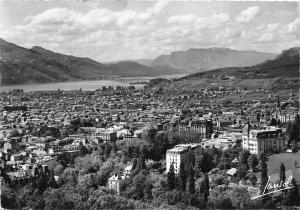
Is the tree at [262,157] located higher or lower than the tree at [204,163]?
higher

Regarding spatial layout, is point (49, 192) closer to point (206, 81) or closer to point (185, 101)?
point (185, 101)

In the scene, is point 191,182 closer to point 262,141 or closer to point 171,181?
point 171,181

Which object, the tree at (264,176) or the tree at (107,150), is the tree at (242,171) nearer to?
the tree at (264,176)

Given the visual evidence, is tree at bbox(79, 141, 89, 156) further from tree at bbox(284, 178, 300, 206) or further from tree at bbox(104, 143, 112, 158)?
tree at bbox(284, 178, 300, 206)

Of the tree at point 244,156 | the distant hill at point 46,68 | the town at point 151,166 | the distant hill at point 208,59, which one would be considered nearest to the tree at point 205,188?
the town at point 151,166

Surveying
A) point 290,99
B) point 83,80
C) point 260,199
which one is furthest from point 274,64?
point 260,199

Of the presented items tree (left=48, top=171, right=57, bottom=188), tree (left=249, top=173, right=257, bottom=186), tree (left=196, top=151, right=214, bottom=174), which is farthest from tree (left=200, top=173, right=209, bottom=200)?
tree (left=48, top=171, right=57, bottom=188)
